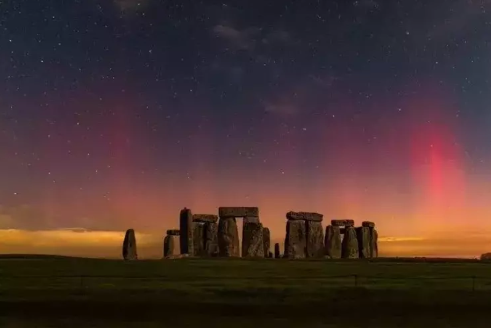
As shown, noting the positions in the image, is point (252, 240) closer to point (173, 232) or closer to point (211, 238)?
point (211, 238)

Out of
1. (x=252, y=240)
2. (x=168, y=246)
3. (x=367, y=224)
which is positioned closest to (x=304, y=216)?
(x=252, y=240)

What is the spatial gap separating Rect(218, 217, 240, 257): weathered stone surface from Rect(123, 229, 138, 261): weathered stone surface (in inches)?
250

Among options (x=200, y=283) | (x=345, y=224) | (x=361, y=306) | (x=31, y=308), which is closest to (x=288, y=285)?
(x=200, y=283)

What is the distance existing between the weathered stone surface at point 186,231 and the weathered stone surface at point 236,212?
228cm

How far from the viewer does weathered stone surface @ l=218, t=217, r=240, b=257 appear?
47844 mm

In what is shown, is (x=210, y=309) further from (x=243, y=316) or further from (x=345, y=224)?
(x=345, y=224)

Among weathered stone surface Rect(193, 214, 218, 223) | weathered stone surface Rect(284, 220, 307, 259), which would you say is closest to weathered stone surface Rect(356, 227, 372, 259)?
weathered stone surface Rect(284, 220, 307, 259)

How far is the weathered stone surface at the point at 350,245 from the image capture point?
50.4 metres

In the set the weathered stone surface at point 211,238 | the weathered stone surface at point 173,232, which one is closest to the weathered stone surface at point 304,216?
the weathered stone surface at point 211,238

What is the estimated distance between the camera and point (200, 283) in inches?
940

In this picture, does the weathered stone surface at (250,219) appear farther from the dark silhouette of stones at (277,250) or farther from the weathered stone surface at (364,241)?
the weathered stone surface at (364,241)

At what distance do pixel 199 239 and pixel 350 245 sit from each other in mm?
11430

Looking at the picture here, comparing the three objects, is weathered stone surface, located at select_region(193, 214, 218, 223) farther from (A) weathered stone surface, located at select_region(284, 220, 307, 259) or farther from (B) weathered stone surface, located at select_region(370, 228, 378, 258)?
(B) weathered stone surface, located at select_region(370, 228, 378, 258)

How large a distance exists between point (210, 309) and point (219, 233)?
31323 mm
